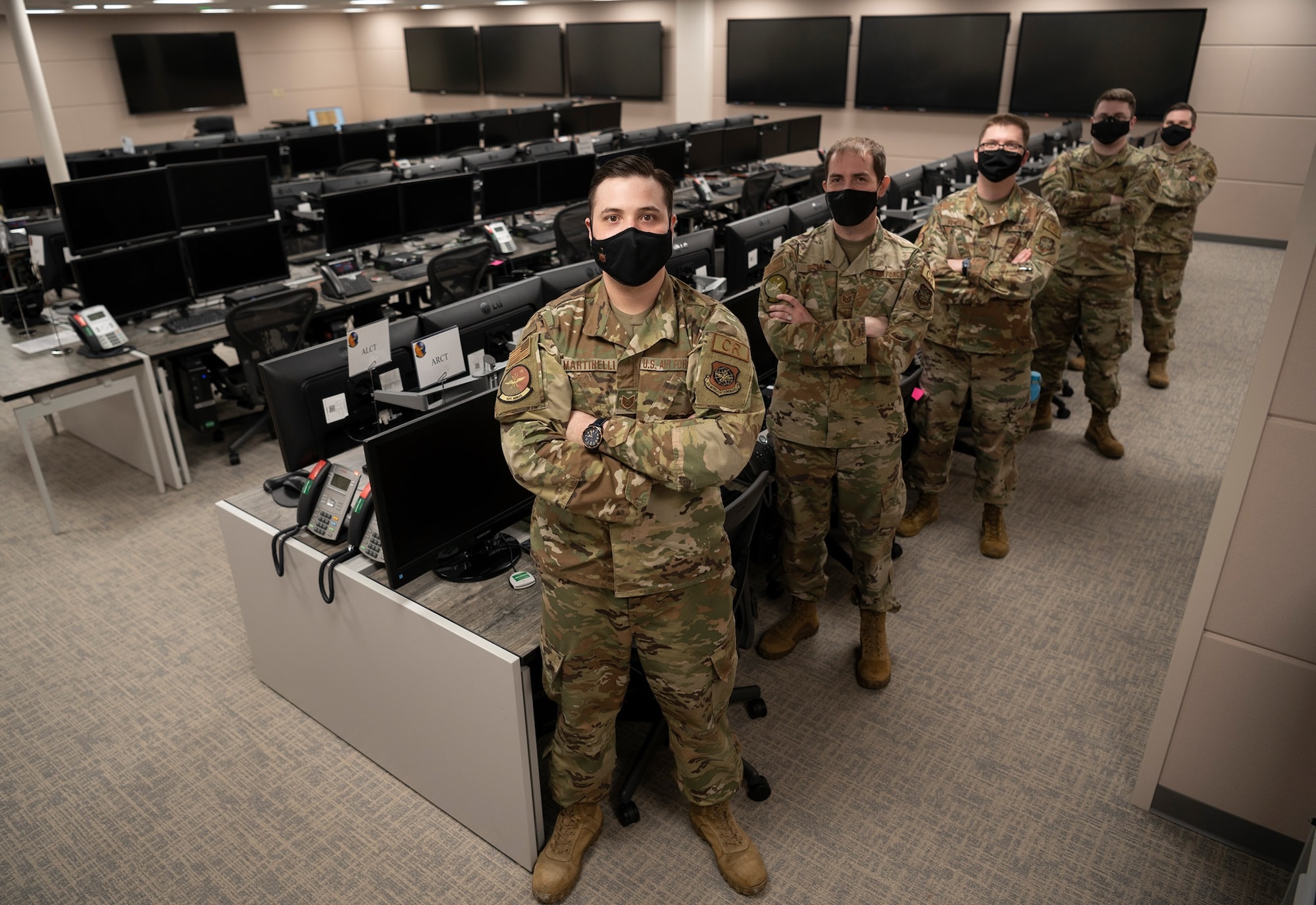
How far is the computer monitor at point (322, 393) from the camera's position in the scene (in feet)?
Result: 7.94

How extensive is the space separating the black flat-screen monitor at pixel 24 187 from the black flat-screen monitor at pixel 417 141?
311 cm

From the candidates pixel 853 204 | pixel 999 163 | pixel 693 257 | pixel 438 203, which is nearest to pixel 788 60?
pixel 438 203

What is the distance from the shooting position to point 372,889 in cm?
225

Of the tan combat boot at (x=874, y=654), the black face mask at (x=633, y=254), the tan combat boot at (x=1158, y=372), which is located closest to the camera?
the black face mask at (x=633, y=254)

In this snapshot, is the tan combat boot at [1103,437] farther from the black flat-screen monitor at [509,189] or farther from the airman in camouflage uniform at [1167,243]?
the black flat-screen monitor at [509,189]

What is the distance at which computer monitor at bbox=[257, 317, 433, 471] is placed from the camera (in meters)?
2.42

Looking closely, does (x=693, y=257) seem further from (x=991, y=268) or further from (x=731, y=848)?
(x=731, y=848)

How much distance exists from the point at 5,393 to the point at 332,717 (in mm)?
2237

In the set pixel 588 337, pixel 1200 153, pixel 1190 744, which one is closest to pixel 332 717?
pixel 588 337

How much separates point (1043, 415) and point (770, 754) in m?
2.98

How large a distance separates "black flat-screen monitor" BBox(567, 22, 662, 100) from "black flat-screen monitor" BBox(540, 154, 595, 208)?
600cm

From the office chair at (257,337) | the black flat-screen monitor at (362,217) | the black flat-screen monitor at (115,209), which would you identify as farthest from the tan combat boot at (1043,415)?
the black flat-screen monitor at (115,209)

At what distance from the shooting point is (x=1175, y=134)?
17.9 feet

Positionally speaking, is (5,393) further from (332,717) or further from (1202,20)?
(1202,20)
